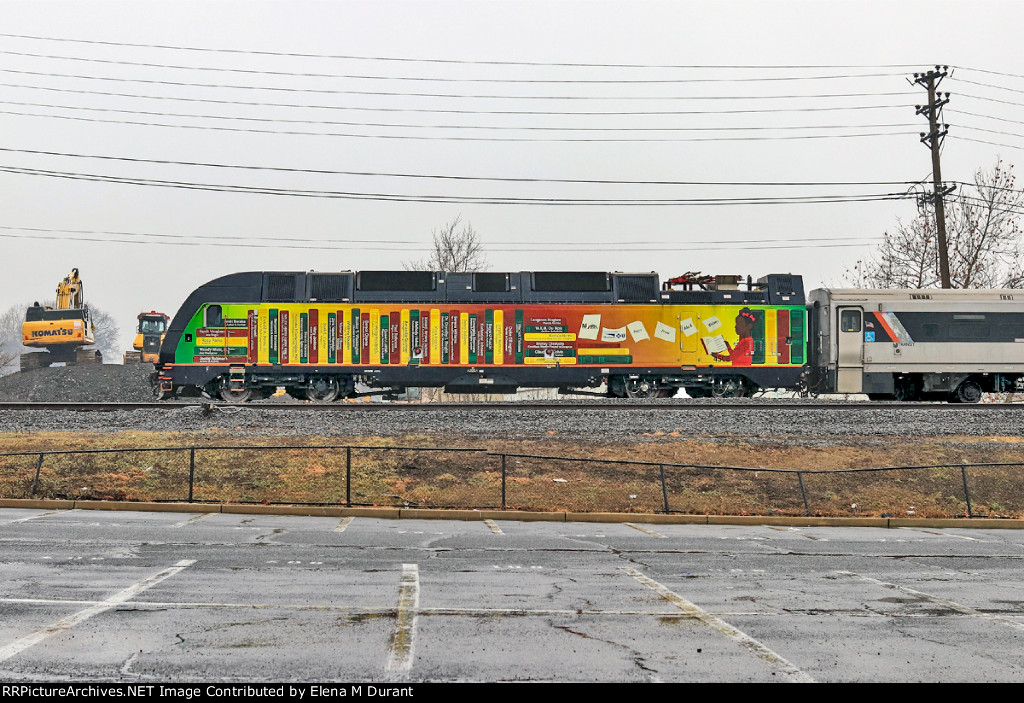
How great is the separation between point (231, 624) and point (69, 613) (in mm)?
1662

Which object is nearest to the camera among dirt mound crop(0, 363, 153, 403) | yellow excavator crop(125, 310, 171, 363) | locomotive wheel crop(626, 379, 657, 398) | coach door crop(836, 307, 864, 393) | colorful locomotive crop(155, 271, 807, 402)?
colorful locomotive crop(155, 271, 807, 402)

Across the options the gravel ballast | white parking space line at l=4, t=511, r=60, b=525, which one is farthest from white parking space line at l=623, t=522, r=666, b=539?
white parking space line at l=4, t=511, r=60, b=525

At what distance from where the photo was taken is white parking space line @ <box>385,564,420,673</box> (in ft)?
24.5

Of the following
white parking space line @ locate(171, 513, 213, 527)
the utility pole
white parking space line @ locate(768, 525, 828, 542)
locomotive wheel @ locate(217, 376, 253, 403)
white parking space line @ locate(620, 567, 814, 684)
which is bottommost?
white parking space line @ locate(768, 525, 828, 542)

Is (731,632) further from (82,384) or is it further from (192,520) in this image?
(82,384)

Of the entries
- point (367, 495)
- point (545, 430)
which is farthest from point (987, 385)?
point (367, 495)

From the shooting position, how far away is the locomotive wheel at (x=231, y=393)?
28.6 m

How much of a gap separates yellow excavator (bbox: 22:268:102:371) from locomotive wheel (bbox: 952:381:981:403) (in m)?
55.4

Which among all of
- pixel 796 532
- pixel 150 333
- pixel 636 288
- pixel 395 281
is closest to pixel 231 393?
pixel 395 281

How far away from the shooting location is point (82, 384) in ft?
172

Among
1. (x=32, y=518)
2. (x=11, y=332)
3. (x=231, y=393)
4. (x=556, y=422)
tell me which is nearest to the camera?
(x=32, y=518)

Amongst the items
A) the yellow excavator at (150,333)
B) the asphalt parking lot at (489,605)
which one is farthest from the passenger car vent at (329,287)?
the yellow excavator at (150,333)

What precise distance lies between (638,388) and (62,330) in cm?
4874

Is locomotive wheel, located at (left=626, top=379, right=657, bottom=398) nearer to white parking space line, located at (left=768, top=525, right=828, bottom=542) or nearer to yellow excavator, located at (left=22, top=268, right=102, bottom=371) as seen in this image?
white parking space line, located at (left=768, top=525, right=828, bottom=542)
